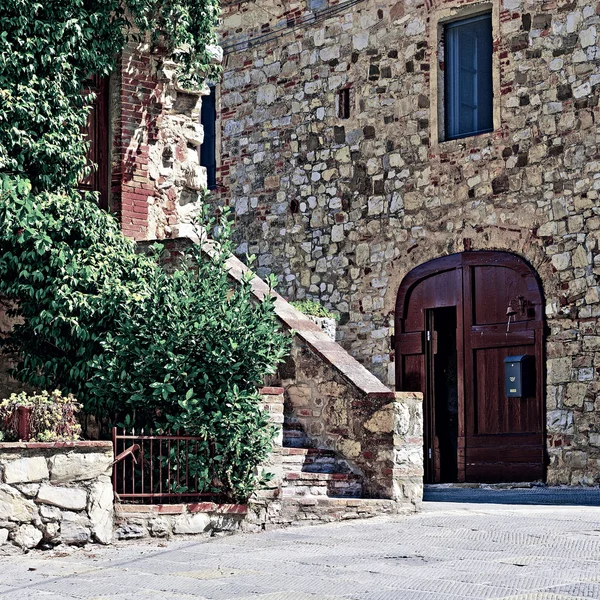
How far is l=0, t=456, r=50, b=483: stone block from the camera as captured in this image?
26.6 ft

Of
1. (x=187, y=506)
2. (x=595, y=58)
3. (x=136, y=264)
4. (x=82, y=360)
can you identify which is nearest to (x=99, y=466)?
(x=187, y=506)

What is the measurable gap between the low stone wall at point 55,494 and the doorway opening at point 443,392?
22.7ft

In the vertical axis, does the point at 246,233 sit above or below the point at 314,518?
above

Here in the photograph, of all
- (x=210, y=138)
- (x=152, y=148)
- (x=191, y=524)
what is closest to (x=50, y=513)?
(x=191, y=524)

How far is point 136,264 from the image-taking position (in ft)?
35.6

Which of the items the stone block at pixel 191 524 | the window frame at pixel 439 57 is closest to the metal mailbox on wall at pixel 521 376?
the window frame at pixel 439 57

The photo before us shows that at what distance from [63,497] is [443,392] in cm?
771

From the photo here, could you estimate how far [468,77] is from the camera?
14719 millimetres

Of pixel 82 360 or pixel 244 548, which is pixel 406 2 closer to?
pixel 82 360

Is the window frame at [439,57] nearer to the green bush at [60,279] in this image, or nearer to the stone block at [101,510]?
the green bush at [60,279]

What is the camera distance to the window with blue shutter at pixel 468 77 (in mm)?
14531

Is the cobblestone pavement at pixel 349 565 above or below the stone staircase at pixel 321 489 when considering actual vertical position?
below

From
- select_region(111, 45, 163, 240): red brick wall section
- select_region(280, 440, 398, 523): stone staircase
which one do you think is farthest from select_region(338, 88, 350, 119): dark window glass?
select_region(280, 440, 398, 523): stone staircase

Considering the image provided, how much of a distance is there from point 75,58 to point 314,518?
4736mm
